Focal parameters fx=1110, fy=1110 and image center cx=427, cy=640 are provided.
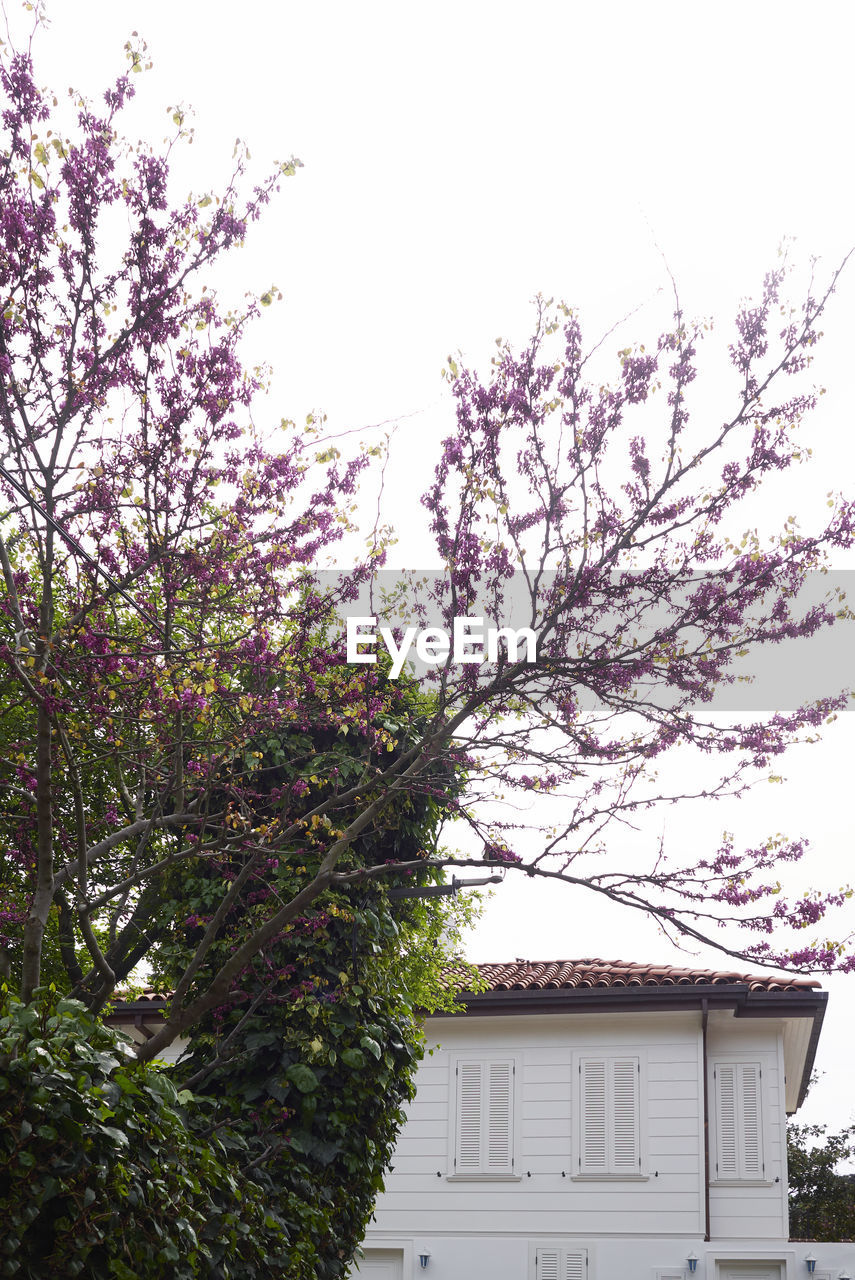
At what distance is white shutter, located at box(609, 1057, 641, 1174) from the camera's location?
12586 millimetres

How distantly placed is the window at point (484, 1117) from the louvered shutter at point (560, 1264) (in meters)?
0.91

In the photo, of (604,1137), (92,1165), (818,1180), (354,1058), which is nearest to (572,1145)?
(604,1137)

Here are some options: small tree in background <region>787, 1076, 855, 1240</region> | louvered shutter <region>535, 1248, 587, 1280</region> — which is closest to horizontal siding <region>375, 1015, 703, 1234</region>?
louvered shutter <region>535, 1248, 587, 1280</region>

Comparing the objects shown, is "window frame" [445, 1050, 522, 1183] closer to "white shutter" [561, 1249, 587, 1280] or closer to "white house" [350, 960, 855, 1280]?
"white house" [350, 960, 855, 1280]

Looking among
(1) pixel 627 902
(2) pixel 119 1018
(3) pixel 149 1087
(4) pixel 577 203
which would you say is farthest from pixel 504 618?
(2) pixel 119 1018

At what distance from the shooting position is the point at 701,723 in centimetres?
573

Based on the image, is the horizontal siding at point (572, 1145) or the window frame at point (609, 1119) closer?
the horizontal siding at point (572, 1145)

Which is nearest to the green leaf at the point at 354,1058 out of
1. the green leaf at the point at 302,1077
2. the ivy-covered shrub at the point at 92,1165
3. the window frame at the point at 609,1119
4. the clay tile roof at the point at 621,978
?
the green leaf at the point at 302,1077

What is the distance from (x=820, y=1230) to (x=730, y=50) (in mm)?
21616

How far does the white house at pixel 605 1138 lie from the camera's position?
39.8ft

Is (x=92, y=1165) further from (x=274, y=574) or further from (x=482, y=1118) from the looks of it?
(x=482, y=1118)

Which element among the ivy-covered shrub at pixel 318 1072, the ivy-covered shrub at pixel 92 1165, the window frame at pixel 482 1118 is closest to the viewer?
the ivy-covered shrub at pixel 92 1165

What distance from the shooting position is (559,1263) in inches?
484

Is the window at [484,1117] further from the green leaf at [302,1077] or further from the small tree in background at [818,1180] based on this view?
the small tree in background at [818,1180]
